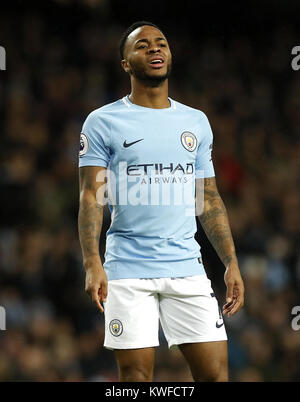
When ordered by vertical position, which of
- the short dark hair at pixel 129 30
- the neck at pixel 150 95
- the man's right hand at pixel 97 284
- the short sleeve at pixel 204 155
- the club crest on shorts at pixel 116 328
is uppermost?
the short dark hair at pixel 129 30

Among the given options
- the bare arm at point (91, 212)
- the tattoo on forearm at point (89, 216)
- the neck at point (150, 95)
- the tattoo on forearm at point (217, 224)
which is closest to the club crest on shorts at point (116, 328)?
the bare arm at point (91, 212)

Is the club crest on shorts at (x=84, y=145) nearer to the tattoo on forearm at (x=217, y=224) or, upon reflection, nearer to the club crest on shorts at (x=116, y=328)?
the tattoo on forearm at (x=217, y=224)

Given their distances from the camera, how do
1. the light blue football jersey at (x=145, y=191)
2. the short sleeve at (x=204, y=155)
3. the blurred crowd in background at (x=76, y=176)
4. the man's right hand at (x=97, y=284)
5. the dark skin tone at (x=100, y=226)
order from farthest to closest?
the blurred crowd in background at (x=76, y=176), the short sleeve at (x=204, y=155), the light blue football jersey at (x=145, y=191), the dark skin tone at (x=100, y=226), the man's right hand at (x=97, y=284)

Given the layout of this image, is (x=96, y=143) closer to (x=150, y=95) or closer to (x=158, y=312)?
(x=150, y=95)

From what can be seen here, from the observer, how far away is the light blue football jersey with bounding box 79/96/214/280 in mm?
3479

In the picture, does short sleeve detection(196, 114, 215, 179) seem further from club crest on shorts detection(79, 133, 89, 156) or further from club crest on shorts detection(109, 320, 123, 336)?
club crest on shorts detection(109, 320, 123, 336)

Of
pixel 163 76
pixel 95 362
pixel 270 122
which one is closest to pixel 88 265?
pixel 163 76

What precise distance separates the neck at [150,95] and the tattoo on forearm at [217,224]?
1.44 ft

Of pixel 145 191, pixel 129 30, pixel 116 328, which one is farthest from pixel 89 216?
pixel 129 30

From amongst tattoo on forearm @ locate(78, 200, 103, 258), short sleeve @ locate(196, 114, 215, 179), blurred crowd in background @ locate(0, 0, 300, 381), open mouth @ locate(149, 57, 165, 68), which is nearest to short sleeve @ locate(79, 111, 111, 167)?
tattoo on forearm @ locate(78, 200, 103, 258)

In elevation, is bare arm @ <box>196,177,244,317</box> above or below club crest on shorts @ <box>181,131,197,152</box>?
below

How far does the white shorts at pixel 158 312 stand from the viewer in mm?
3377

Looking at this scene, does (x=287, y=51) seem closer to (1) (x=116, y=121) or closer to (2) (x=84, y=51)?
(2) (x=84, y=51)

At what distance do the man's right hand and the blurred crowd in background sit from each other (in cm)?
280
